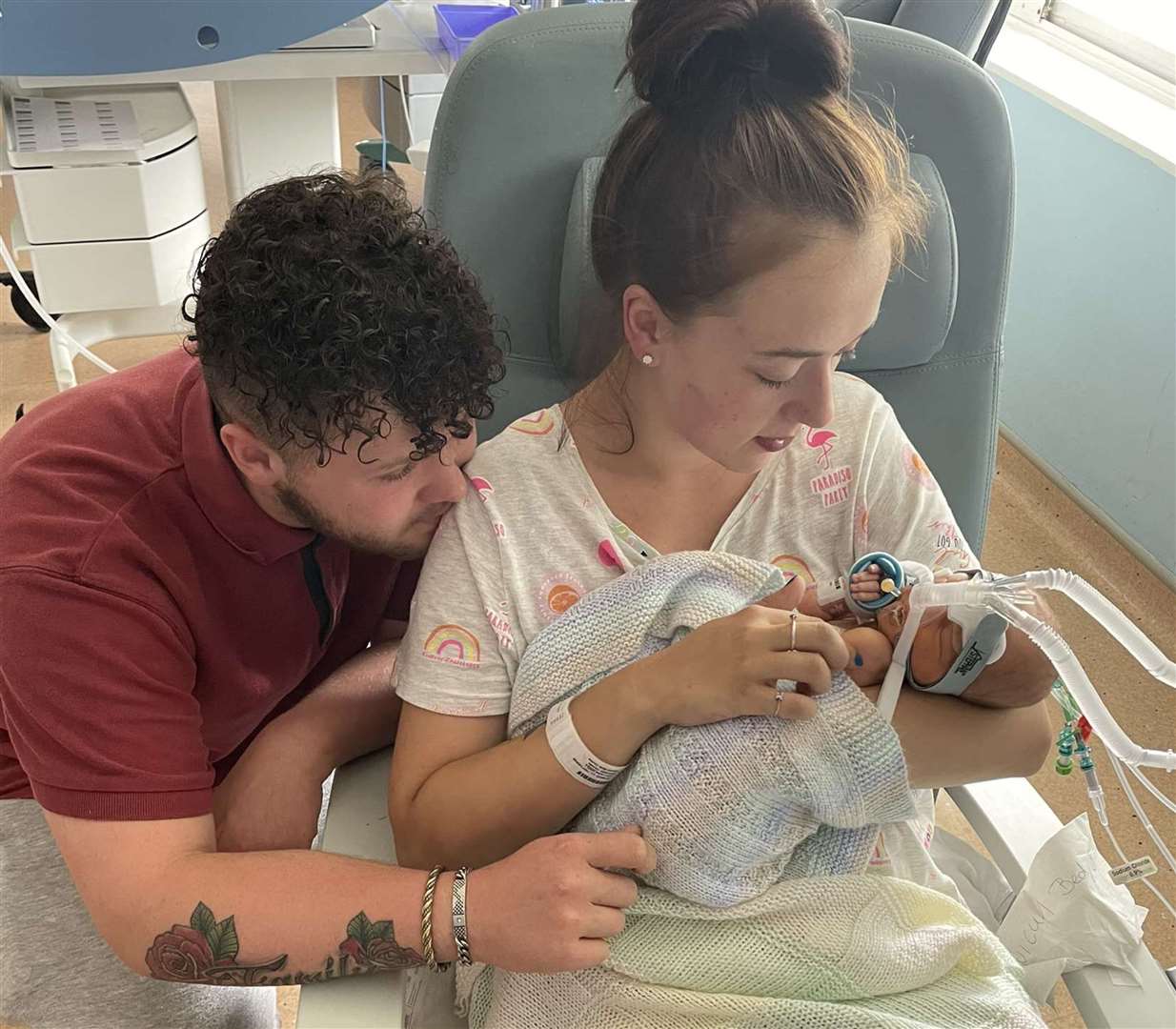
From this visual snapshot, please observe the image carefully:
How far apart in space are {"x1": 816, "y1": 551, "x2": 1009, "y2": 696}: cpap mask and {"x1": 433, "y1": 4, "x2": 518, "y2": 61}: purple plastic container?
1037mm

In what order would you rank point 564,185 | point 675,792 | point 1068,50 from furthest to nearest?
point 1068,50, point 564,185, point 675,792

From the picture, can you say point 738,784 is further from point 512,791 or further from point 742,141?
point 742,141

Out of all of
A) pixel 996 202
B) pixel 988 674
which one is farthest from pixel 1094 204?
pixel 988 674

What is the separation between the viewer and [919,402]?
4.39 ft

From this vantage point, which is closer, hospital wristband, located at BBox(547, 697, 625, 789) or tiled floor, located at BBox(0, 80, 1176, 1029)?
hospital wristband, located at BBox(547, 697, 625, 789)

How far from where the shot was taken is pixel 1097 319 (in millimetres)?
2443

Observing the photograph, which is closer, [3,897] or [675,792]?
[675,792]

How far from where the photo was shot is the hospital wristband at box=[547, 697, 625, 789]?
97 cm

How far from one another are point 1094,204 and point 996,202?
1309mm

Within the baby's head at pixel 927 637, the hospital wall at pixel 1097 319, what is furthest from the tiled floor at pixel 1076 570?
the baby's head at pixel 927 637

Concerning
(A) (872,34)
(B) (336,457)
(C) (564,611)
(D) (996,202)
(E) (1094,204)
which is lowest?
(E) (1094,204)

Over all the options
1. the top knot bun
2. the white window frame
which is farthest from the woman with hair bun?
the white window frame

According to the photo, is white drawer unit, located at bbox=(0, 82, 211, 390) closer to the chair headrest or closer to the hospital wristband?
the chair headrest

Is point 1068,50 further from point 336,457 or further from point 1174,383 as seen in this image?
point 336,457
